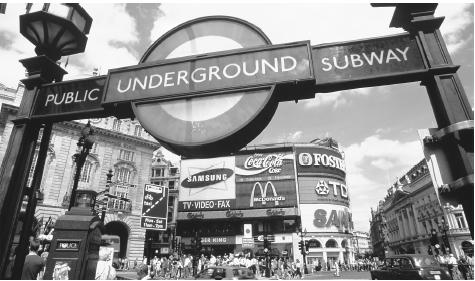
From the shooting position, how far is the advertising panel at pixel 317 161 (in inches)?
2055

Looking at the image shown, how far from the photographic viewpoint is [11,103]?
30.5 metres

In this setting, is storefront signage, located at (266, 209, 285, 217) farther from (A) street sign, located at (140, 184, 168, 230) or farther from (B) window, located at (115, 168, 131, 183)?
(A) street sign, located at (140, 184, 168, 230)

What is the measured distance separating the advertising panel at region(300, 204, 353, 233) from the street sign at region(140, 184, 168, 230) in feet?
140

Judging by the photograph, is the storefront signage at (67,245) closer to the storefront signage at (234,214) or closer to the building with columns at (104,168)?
the building with columns at (104,168)

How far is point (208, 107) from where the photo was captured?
6.56ft

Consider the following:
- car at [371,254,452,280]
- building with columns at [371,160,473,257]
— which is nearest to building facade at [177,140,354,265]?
building with columns at [371,160,473,257]

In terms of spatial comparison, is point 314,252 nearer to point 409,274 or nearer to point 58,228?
point 409,274

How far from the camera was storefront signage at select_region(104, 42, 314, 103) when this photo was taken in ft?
6.74

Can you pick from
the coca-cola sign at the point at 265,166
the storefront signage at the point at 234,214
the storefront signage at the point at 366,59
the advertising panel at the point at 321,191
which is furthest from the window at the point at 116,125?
the storefront signage at the point at 366,59

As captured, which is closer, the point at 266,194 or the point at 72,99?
the point at 72,99

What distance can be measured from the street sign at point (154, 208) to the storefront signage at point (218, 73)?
791 centimetres

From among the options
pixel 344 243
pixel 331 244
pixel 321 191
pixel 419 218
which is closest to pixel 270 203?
pixel 321 191

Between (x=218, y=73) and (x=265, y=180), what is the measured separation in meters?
49.7

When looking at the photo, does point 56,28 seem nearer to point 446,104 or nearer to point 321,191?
point 446,104
